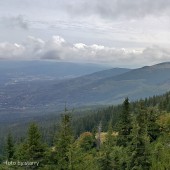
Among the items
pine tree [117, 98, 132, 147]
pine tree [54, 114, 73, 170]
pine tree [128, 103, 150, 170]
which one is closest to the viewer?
pine tree [54, 114, 73, 170]

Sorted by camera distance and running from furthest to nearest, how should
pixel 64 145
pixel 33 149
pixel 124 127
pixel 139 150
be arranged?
pixel 124 127 → pixel 139 150 → pixel 64 145 → pixel 33 149

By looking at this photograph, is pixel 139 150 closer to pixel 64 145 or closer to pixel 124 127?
pixel 64 145

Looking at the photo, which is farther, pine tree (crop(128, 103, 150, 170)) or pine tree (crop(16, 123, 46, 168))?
pine tree (crop(128, 103, 150, 170))

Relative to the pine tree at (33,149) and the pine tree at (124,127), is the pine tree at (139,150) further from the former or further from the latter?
the pine tree at (124,127)

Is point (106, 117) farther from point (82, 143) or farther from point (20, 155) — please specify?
point (20, 155)

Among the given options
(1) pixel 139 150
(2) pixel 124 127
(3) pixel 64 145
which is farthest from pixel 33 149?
(2) pixel 124 127

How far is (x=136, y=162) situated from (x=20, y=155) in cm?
1336

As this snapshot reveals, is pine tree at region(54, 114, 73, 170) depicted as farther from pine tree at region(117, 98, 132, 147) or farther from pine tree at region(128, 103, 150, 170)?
pine tree at region(117, 98, 132, 147)

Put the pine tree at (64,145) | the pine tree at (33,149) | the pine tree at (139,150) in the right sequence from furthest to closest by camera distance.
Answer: the pine tree at (139,150) < the pine tree at (64,145) < the pine tree at (33,149)

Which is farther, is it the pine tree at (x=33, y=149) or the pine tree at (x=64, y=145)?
the pine tree at (x=64, y=145)

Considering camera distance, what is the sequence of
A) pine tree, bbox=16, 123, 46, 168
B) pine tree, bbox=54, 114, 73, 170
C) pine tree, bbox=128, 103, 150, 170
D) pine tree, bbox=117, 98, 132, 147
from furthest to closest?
pine tree, bbox=117, 98, 132, 147
pine tree, bbox=128, 103, 150, 170
pine tree, bbox=54, 114, 73, 170
pine tree, bbox=16, 123, 46, 168

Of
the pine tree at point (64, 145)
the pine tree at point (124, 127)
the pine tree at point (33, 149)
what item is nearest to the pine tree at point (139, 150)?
the pine tree at point (64, 145)

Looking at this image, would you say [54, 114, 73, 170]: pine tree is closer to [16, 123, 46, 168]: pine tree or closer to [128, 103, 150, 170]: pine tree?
[16, 123, 46, 168]: pine tree

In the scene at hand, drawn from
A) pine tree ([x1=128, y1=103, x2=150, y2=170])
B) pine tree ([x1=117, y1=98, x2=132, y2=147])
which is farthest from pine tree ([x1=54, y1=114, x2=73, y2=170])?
pine tree ([x1=117, y1=98, x2=132, y2=147])
